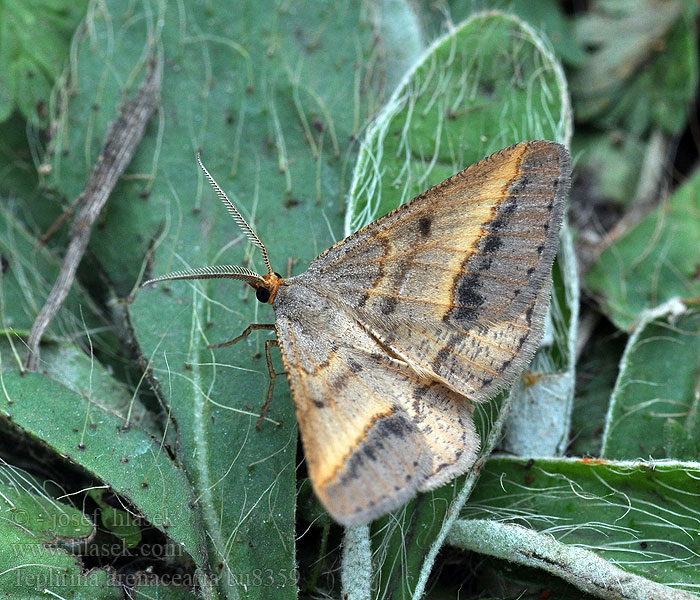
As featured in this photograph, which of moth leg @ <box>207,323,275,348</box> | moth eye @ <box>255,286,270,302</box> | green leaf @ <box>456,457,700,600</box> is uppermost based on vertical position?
moth eye @ <box>255,286,270,302</box>

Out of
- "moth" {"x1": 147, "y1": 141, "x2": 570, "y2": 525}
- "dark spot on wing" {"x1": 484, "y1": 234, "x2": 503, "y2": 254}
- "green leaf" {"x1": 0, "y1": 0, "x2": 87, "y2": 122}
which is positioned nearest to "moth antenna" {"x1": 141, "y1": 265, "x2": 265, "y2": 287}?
"moth" {"x1": 147, "y1": 141, "x2": 570, "y2": 525}

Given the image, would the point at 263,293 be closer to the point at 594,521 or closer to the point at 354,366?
the point at 354,366

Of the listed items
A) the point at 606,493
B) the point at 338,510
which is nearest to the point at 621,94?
the point at 606,493

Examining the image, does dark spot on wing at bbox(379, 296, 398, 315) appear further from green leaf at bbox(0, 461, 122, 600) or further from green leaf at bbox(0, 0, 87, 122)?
green leaf at bbox(0, 0, 87, 122)

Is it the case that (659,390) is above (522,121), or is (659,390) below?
below

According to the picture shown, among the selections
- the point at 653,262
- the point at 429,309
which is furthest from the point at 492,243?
the point at 653,262

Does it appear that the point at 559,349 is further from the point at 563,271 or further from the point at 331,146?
the point at 331,146

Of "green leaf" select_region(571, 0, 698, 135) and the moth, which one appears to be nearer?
the moth
